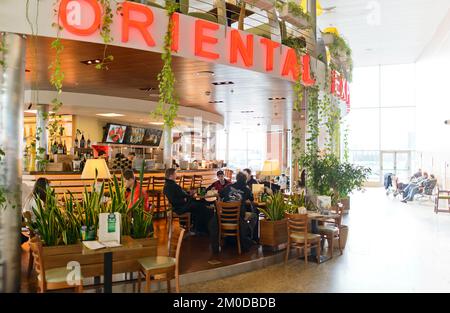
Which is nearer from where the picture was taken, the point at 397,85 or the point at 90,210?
the point at 90,210

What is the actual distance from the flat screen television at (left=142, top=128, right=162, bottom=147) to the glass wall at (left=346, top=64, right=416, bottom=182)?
36.9 ft

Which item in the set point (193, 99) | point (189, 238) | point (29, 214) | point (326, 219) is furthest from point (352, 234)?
point (29, 214)

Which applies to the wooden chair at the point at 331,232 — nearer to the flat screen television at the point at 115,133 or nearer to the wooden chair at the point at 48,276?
the wooden chair at the point at 48,276

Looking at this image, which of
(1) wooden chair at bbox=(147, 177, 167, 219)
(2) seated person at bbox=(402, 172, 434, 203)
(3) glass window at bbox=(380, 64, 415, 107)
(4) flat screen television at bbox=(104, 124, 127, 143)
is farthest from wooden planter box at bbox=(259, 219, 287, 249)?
(3) glass window at bbox=(380, 64, 415, 107)

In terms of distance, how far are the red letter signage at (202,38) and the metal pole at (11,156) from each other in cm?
224

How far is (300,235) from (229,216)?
1.19 metres

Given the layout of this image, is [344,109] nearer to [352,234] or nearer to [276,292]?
[352,234]

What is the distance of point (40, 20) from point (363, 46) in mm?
15250

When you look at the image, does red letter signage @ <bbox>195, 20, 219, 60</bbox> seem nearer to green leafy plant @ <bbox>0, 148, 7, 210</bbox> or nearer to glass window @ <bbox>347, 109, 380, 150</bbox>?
green leafy plant @ <bbox>0, 148, 7, 210</bbox>

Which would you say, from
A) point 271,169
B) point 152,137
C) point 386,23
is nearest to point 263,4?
point 271,169

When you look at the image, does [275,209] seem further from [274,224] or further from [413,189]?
[413,189]

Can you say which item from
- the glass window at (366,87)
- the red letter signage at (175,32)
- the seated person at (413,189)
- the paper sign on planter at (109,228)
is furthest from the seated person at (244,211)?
the glass window at (366,87)

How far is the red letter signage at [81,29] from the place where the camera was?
439 centimetres

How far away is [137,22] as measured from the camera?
15.6 feet
